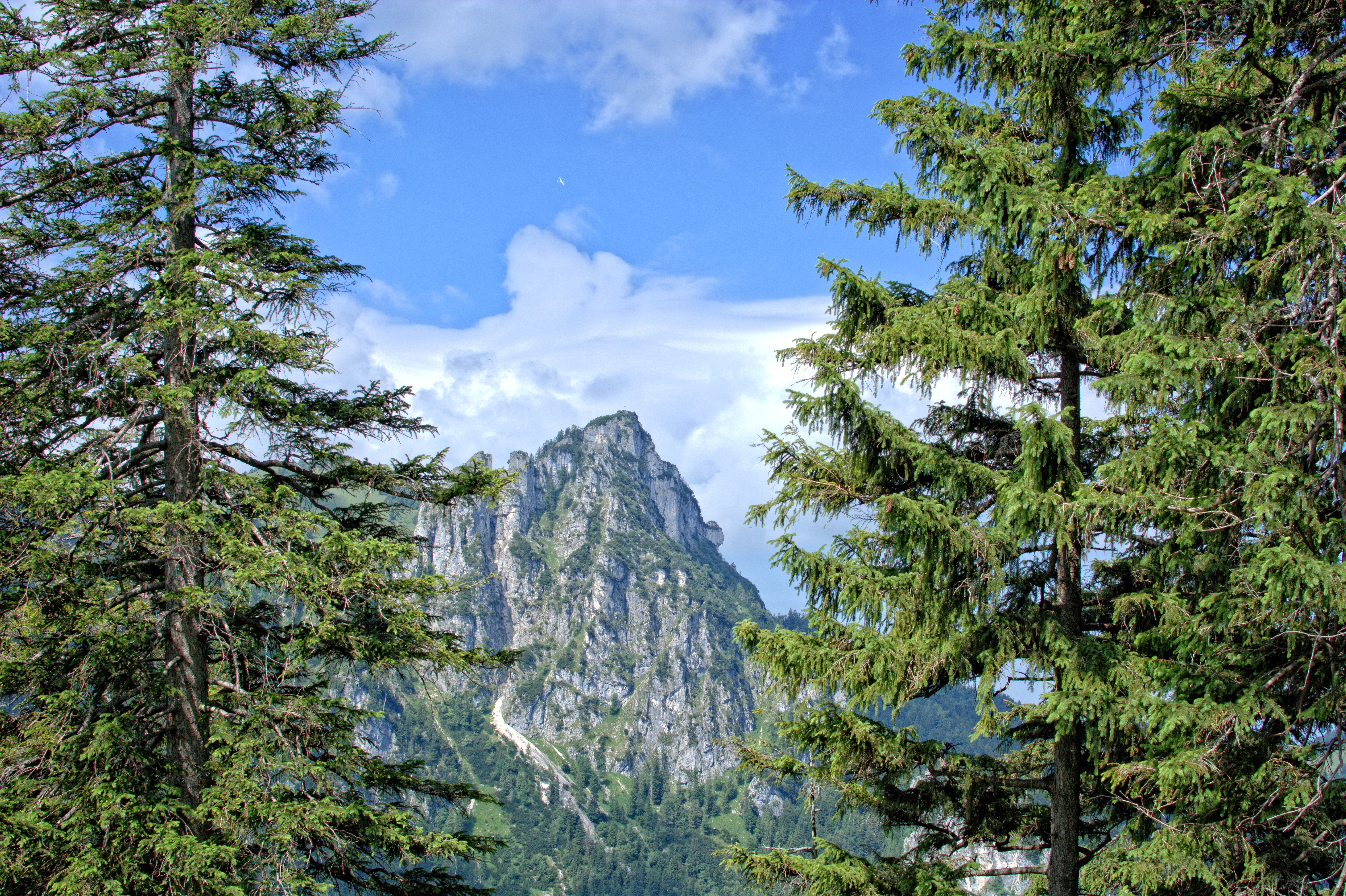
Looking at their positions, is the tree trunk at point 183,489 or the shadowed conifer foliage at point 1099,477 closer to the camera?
the shadowed conifer foliage at point 1099,477

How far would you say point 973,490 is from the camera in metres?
6.43

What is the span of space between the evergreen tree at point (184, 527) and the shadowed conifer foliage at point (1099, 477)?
160 inches

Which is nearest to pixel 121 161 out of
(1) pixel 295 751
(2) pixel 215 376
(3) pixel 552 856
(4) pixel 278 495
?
(2) pixel 215 376

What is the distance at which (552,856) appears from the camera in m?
197

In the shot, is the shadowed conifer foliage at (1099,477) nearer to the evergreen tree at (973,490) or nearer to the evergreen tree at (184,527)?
the evergreen tree at (973,490)

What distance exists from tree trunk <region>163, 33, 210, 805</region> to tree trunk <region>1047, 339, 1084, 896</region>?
7863 millimetres

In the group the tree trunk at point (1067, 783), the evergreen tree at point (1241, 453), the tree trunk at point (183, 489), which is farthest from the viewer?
the tree trunk at point (183, 489)

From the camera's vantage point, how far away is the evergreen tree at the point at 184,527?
665cm

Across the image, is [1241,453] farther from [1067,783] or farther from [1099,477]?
→ [1067,783]

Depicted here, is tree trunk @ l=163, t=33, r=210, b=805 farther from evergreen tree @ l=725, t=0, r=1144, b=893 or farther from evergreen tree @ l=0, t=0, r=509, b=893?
evergreen tree @ l=725, t=0, r=1144, b=893

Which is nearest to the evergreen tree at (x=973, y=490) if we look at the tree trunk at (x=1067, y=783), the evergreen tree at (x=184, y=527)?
the tree trunk at (x=1067, y=783)

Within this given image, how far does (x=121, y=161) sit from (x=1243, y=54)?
420 inches

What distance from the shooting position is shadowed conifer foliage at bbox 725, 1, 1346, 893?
5.14m

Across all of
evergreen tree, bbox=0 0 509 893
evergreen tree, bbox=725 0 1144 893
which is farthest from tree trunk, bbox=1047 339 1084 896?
evergreen tree, bbox=0 0 509 893
